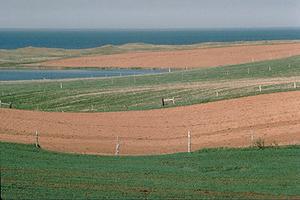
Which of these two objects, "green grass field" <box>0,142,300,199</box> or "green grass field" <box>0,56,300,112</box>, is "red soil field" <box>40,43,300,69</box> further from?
"green grass field" <box>0,142,300,199</box>

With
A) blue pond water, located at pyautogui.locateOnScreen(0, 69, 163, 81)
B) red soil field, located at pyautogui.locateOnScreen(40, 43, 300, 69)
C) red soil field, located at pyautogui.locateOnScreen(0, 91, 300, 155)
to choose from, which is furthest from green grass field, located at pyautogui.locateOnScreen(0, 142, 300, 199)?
red soil field, located at pyautogui.locateOnScreen(40, 43, 300, 69)

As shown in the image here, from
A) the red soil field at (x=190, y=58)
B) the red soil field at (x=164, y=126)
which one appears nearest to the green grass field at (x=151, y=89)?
the red soil field at (x=164, y=126)

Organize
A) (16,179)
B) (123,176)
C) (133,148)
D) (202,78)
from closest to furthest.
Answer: (16,179)
(123,176)
(133,148)
(202,78)

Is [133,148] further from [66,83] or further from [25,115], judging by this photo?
[66,83]

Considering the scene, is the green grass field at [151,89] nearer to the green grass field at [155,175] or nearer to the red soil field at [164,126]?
the red soil field at [164,126]

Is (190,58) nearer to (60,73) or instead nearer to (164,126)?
(60,73)

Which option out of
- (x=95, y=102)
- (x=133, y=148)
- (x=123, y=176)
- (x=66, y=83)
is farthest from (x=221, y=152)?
(x=66, y=83)
